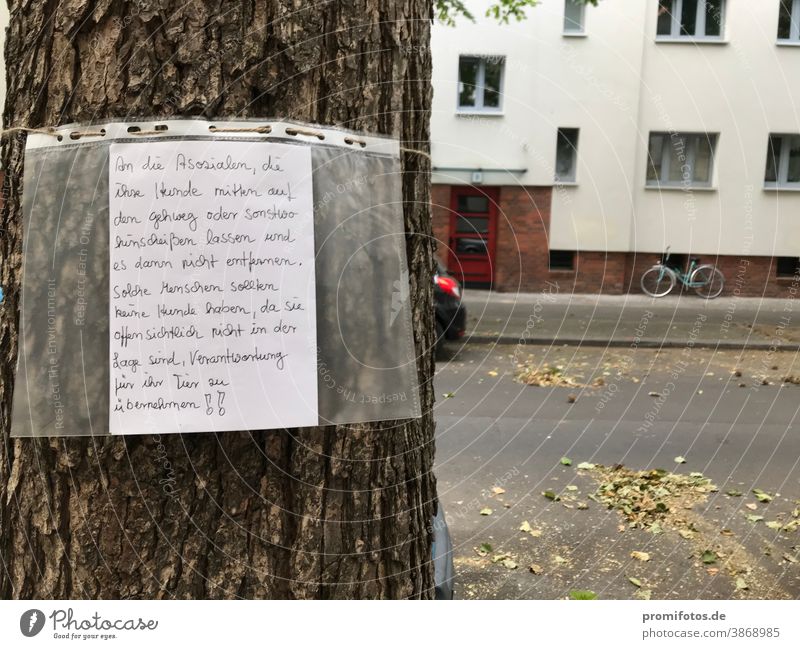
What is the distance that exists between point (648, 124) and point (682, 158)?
1744 millimetres

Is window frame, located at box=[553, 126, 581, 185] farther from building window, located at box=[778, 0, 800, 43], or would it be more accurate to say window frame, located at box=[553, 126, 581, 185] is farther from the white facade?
building window, located at box=[778, 0, 800, 43]

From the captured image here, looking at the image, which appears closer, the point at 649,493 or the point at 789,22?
the point at 649,493

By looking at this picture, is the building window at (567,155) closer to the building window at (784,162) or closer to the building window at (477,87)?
the building window at (477,87)

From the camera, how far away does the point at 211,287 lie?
1250mm

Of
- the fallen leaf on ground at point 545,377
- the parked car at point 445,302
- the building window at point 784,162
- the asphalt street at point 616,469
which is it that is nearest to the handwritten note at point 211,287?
the asphalt street at point 616,469

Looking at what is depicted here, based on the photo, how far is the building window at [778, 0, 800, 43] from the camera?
A: 43.0 feet

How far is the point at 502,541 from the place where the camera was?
3725 millimetres

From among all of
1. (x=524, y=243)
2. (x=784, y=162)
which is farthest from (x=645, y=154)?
(x=524, y=243)

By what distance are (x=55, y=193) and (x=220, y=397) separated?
0.43 meters

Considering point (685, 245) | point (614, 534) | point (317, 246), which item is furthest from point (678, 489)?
point (685, 245)

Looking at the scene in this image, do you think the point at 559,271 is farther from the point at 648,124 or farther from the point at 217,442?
the point at 217,442

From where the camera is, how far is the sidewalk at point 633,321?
9.77 meters

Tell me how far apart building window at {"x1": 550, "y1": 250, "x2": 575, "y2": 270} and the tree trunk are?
45.9 feet

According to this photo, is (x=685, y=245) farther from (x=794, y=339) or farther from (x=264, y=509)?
(x=264, y=509)
